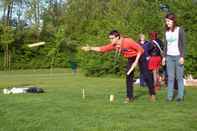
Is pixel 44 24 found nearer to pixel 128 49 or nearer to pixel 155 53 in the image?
pixel 155 53

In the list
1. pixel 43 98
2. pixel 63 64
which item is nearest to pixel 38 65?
pixel 63 64

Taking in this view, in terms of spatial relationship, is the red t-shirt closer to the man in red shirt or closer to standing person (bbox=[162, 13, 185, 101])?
the man in red shirt

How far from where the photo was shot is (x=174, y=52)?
507 inches

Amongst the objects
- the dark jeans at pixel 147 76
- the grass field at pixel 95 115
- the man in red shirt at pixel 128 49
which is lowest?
the grass field at pixel 95 115

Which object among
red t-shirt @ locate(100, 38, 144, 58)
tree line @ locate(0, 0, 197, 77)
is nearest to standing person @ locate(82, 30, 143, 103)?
red t-shirt @ locate(100, 38, 144, 58)

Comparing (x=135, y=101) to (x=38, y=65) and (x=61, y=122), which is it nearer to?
(x=61, y=122)

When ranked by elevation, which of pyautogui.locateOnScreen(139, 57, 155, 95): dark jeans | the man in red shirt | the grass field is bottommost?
the grass field

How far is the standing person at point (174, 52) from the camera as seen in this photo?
12752mm

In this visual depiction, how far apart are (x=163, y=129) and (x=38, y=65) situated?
5113 centimetres

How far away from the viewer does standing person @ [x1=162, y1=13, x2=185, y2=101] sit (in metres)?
12.8

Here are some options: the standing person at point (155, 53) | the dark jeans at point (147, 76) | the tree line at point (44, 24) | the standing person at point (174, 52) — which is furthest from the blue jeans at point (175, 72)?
the tree line at point (44, 24)

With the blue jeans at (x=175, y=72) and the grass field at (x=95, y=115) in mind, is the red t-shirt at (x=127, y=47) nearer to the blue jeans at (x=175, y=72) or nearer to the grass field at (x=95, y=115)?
the blue jeans at (x=175, y=72)

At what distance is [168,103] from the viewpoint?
12352 millimetres

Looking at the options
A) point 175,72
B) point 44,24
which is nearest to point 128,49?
point 175,72
